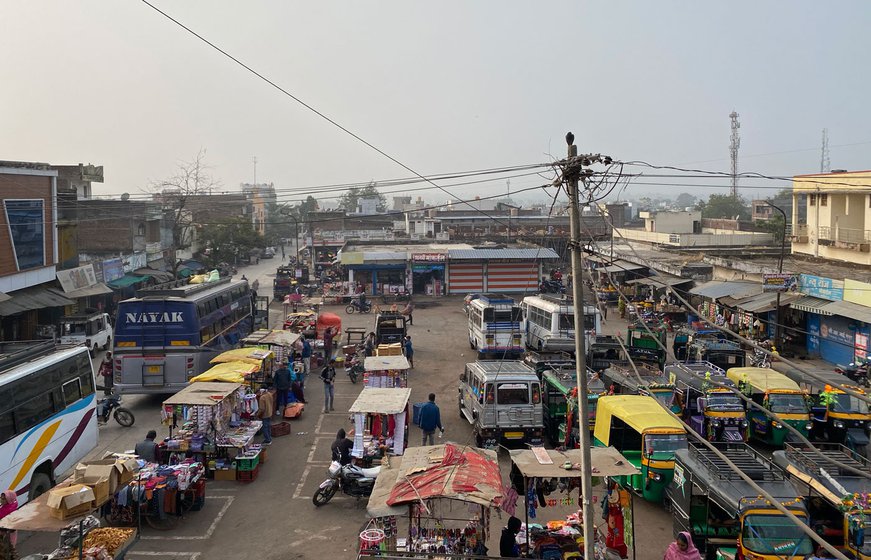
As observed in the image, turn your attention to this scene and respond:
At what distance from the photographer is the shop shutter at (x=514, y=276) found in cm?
4409

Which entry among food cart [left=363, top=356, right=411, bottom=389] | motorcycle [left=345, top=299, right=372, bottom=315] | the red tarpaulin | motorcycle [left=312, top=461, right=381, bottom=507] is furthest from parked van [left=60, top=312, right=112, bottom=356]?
the red tarpaulin

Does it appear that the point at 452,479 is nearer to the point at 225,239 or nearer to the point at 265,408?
the point at 265,408

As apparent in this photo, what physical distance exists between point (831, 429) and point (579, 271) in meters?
10.8

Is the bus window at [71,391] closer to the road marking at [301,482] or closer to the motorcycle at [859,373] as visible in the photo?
the road marking at [301,482]

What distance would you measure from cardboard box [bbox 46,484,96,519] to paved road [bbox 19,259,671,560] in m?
1.80

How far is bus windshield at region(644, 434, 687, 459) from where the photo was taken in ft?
37.7

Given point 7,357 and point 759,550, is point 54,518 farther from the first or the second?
point 759,550

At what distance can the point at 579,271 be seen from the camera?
7242 millimetres

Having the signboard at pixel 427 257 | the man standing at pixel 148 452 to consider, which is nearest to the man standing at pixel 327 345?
the man standing at pixel 148 452

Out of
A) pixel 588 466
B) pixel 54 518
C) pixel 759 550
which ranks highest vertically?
pixel 588 466

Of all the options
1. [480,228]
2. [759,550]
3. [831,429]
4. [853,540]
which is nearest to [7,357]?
[759,550]

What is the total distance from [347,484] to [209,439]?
3184 millimetres

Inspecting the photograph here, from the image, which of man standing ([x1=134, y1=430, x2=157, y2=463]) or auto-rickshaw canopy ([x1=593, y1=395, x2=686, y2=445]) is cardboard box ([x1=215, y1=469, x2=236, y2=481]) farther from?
auto-rickshaw canopy ([x1=593, y1=395, x2=686, y2=445])

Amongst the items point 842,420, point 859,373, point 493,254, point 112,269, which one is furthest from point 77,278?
point 859,373
